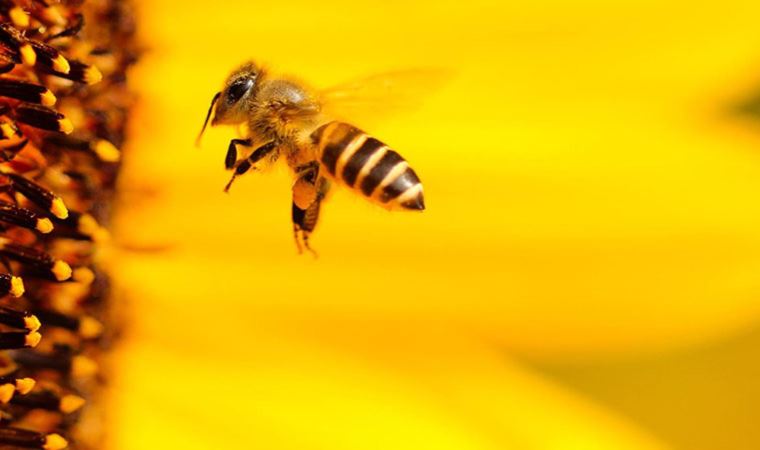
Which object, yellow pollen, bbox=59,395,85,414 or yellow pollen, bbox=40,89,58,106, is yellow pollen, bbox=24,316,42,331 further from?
yellow pollen, bbox=40,89,58,106

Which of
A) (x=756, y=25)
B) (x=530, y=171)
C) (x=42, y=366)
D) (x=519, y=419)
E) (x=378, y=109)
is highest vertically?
(x=756, y=25)

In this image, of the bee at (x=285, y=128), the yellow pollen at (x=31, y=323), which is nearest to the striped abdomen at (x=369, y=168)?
the bee at (x=285, y=128)

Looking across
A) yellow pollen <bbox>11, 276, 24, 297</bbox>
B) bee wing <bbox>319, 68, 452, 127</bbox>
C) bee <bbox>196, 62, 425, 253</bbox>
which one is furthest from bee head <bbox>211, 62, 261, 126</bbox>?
yellow pollen <bbox>11, 276, 24, 297</bbox>

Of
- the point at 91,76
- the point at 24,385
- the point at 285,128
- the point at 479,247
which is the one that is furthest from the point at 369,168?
the point at 479,247

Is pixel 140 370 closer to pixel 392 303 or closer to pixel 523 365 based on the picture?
pixel 392 303

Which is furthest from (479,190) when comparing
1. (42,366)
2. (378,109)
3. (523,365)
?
(42,366)
